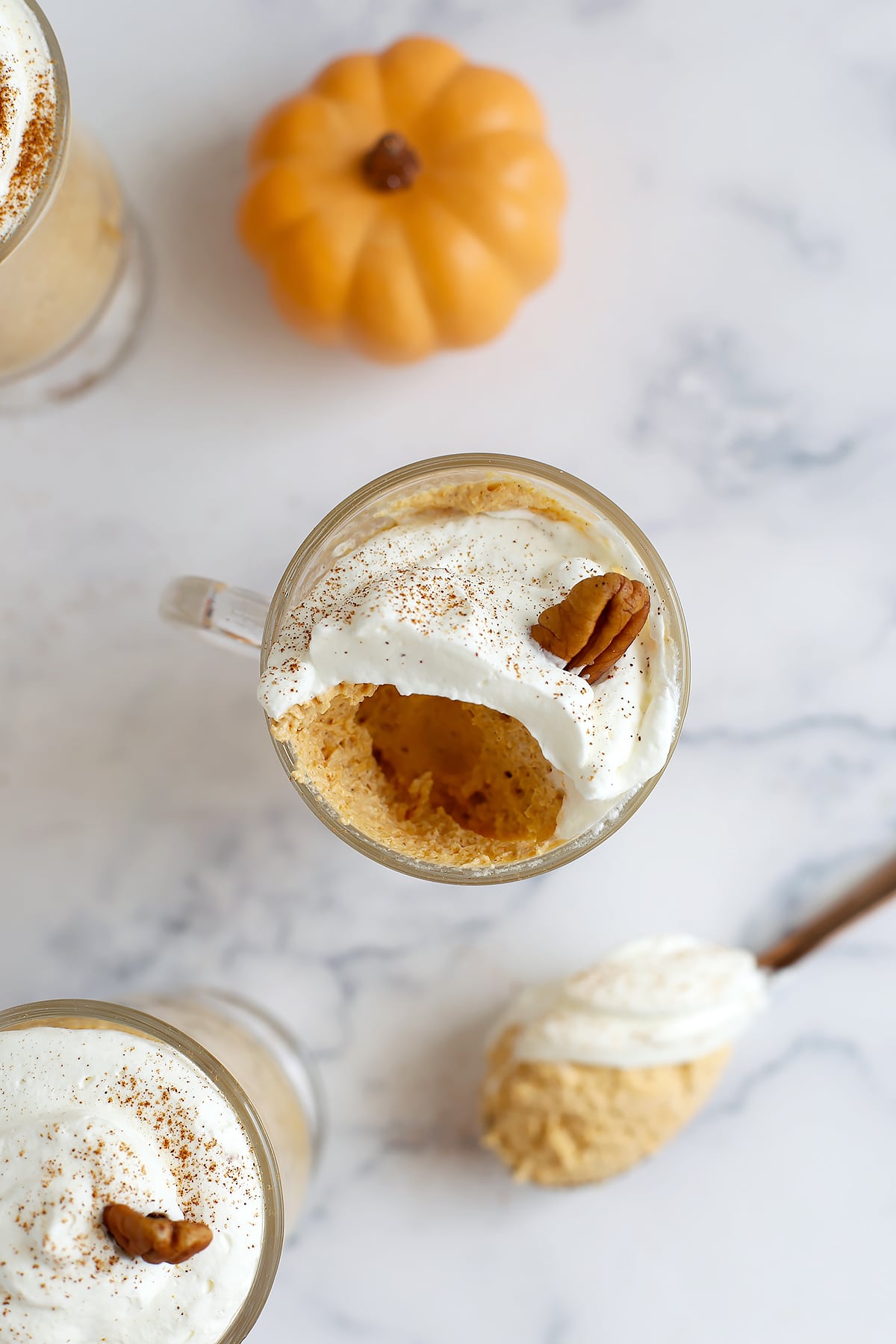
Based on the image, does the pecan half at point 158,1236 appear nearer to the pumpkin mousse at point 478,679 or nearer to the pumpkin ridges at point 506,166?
the pumpkin mousse at point 478,679

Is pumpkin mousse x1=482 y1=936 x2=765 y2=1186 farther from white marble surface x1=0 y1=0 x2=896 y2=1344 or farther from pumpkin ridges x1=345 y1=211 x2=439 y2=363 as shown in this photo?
pumpkin ridges x1=345 y1=211 x2=439 y2=363

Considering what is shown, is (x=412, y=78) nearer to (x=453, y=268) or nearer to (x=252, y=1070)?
(x=453, y=268)

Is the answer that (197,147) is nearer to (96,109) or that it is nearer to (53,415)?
(96,109)

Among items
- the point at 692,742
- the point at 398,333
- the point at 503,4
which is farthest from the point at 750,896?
the point at 503,4

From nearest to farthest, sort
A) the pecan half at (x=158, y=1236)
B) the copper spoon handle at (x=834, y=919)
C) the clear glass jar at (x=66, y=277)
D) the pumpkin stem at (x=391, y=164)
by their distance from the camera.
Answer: the pecan half at (x=158, y=1236) → the clear glass jar at (x=66, y=277) → the pumpkin stem at (x=391, y=164) → the copper spoon handle at (x=834, y=919)

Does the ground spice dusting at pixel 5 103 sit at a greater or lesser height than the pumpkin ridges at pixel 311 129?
lesser

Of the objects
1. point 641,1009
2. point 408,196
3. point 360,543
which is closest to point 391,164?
point 408,196

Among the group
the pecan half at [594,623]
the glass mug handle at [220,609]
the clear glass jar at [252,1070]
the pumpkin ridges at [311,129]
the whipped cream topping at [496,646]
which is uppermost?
the pumpkin ridges at [311,129]

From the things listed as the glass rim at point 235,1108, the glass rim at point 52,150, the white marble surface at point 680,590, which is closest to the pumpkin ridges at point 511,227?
the white marble surface at point 680,590
